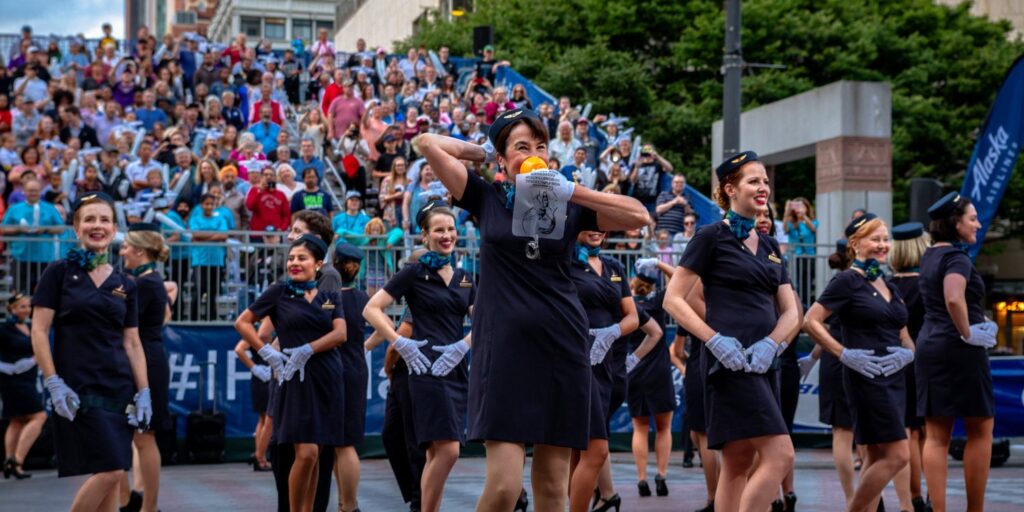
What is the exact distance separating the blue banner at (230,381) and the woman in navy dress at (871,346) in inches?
289

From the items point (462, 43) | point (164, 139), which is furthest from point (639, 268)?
point (462, 43)

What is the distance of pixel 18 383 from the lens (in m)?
15.4

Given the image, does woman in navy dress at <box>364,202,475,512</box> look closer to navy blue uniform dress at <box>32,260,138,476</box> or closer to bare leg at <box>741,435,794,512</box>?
navy blue uniform dress at <box>32,260,138,476</box>

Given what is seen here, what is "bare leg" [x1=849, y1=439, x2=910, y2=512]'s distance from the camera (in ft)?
29.7

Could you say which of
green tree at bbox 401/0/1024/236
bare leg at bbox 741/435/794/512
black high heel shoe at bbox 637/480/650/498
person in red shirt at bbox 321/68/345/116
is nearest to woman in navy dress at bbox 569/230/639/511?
bare leg at bbox 741/435/794/512

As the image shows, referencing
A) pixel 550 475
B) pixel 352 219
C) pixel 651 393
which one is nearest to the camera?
pixel 550 475

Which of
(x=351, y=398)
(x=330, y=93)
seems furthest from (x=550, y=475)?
(x=330, y=93)

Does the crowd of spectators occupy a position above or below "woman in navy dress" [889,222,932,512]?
above

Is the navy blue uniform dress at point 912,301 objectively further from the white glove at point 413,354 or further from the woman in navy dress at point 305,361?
the woman in navy dress at point 305,361

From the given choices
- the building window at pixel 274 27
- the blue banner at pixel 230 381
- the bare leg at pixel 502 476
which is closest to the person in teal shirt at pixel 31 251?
the blue banner at pixel 230 381

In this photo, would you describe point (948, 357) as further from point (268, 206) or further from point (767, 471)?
point (268, 206)

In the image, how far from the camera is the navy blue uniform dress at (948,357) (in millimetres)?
9625

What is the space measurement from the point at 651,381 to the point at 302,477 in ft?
17.6

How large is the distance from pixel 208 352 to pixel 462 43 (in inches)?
1312
